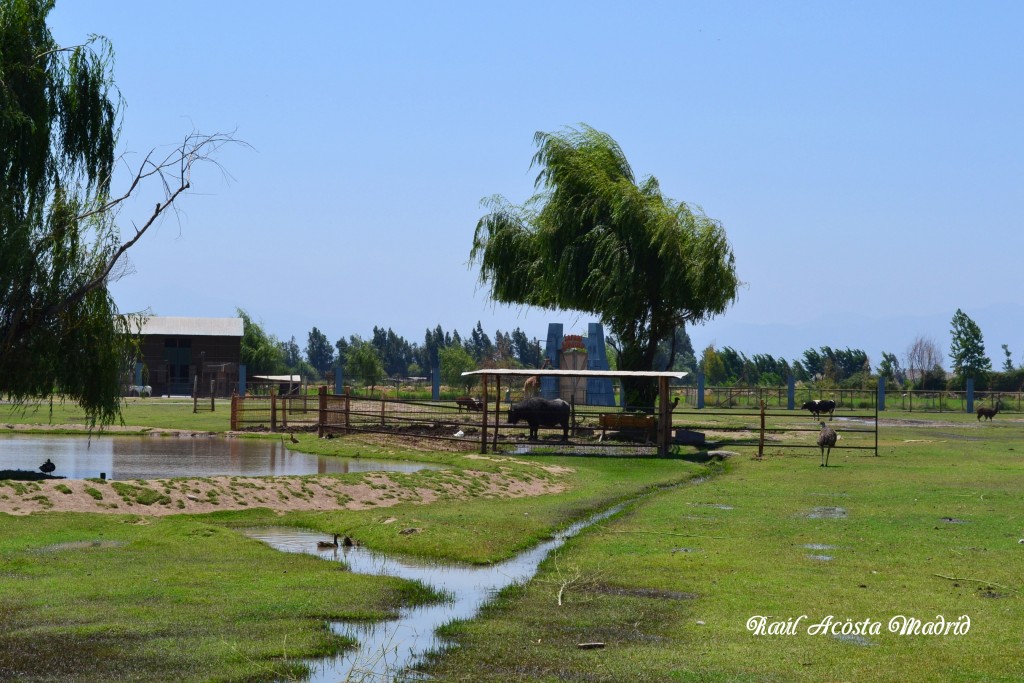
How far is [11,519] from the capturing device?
1474 cm

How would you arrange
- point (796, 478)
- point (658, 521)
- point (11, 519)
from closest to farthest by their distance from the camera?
point (11, 519), point (658, 521), point (796, 478)

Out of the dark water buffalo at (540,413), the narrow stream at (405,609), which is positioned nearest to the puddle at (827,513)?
the narrow stream at (405,609)

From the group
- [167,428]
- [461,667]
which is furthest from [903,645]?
[167,428]

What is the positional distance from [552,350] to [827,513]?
1792 inches

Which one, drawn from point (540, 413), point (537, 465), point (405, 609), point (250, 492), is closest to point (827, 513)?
point (405, 609)

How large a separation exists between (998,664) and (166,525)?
10713 millimetres

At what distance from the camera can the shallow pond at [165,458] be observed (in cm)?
2331

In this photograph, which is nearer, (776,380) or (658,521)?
(658,521)

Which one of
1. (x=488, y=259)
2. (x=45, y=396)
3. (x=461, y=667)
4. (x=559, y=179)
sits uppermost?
(x=559, y=179)

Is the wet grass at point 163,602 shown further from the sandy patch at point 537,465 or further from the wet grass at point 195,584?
the sandy patch at point 537,465

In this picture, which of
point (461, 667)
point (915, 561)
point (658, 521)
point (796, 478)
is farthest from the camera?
point (796, 478)

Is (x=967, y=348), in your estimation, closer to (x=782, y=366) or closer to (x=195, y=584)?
(x=782, y=366)

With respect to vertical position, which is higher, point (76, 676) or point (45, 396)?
point (45, 396)

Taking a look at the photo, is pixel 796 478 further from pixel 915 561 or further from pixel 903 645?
pixel 903 645
